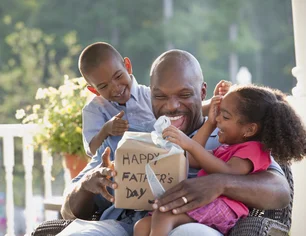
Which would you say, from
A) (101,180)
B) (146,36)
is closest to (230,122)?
(101,180)

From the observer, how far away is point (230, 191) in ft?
8.50

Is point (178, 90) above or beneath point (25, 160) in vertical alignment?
above

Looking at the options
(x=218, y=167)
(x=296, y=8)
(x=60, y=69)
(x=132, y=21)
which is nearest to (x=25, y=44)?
(x=60, y=69)

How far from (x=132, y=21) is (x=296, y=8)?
15756 mm

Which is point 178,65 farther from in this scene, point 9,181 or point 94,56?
point 9,181

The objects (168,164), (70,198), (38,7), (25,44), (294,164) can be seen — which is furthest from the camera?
(38,7)

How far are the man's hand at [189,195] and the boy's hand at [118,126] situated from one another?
1.82 feet

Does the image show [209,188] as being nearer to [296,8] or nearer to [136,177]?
[136,177]

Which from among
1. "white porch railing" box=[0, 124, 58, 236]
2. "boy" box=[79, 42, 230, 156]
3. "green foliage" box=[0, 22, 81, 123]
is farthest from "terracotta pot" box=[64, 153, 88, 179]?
"green foliage" box=[0, 22, 81, 123]

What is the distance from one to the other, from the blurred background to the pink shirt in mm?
14158

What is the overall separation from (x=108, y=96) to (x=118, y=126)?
0.29m

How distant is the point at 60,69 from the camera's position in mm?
17188

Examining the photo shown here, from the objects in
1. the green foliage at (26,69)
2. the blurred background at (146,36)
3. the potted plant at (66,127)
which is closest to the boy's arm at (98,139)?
the potted plant at (66,127)

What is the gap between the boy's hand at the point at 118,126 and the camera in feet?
10.0
